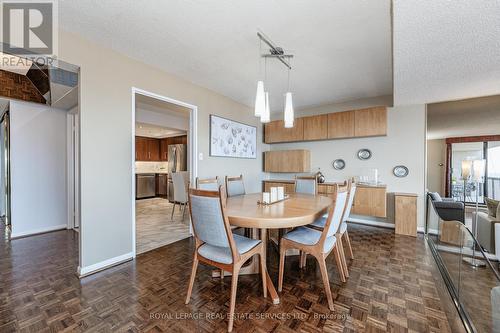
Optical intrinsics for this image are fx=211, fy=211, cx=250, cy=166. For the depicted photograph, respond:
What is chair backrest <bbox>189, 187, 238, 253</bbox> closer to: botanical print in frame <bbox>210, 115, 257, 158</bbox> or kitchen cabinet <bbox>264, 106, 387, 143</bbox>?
botanical print in frame <bbox>210, 115, 257, 158</bbox>

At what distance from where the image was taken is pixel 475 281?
1602 millimetres

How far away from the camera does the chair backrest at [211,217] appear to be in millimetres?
1451

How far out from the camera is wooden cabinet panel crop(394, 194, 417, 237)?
11.2 feet

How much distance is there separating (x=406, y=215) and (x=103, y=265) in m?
4.33

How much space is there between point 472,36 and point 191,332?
307cm

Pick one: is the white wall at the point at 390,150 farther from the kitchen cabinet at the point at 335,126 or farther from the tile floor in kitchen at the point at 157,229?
the tile floor in kitchen at the point at 157,229

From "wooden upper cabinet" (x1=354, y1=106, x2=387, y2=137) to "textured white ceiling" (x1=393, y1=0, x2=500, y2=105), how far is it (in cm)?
79

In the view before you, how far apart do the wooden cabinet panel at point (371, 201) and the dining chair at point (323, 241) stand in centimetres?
216

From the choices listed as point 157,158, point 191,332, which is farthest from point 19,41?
point 157,158

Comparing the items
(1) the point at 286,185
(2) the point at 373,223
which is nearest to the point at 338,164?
(1) the point at 286,185

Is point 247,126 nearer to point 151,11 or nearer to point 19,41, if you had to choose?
point 151,11

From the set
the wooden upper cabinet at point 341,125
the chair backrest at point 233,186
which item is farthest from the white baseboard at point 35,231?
the wooden upper cabinet at point 341,125

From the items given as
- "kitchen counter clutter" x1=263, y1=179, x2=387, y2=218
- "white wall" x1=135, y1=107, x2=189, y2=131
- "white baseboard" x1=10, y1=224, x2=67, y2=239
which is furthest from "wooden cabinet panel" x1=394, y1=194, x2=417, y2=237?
"white baseboard" x1=10, y1=224, x2=67, y2=239

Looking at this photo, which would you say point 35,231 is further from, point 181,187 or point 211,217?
point 211,217
